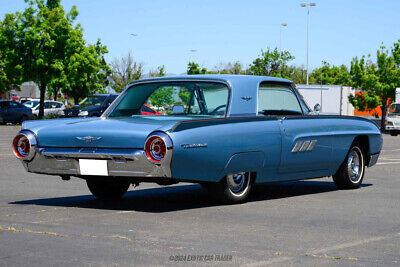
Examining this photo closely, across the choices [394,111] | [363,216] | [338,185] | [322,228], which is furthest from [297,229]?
[394,111]

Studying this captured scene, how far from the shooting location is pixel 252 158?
25.6 feet

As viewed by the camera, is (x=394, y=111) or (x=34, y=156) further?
(x=394, y=111)

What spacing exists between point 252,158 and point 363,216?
52.5 inches

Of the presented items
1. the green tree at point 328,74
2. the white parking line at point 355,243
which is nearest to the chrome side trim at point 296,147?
the white parking line at point 355,243

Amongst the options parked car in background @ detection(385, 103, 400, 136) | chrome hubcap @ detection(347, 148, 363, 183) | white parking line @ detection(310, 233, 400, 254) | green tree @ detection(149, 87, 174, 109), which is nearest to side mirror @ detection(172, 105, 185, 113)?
green tree @ detection(149, 87, 174, 109)

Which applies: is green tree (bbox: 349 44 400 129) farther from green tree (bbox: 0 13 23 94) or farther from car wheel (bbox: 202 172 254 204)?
car wheel (bbox: 202 172 254 204)

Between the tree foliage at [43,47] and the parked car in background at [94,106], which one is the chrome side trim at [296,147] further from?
the tree foliage at [43,47]

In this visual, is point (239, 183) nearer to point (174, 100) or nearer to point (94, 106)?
point (174, 100)

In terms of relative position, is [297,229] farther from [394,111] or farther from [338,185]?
[394,111]

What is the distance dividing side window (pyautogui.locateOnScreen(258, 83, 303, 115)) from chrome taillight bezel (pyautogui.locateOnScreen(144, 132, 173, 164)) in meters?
1.86

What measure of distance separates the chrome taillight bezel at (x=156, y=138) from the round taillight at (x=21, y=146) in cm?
154

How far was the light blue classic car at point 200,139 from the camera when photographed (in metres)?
7.04

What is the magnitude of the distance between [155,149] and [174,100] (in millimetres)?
1561

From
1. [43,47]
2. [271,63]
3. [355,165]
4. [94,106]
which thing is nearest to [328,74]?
[271,63]
